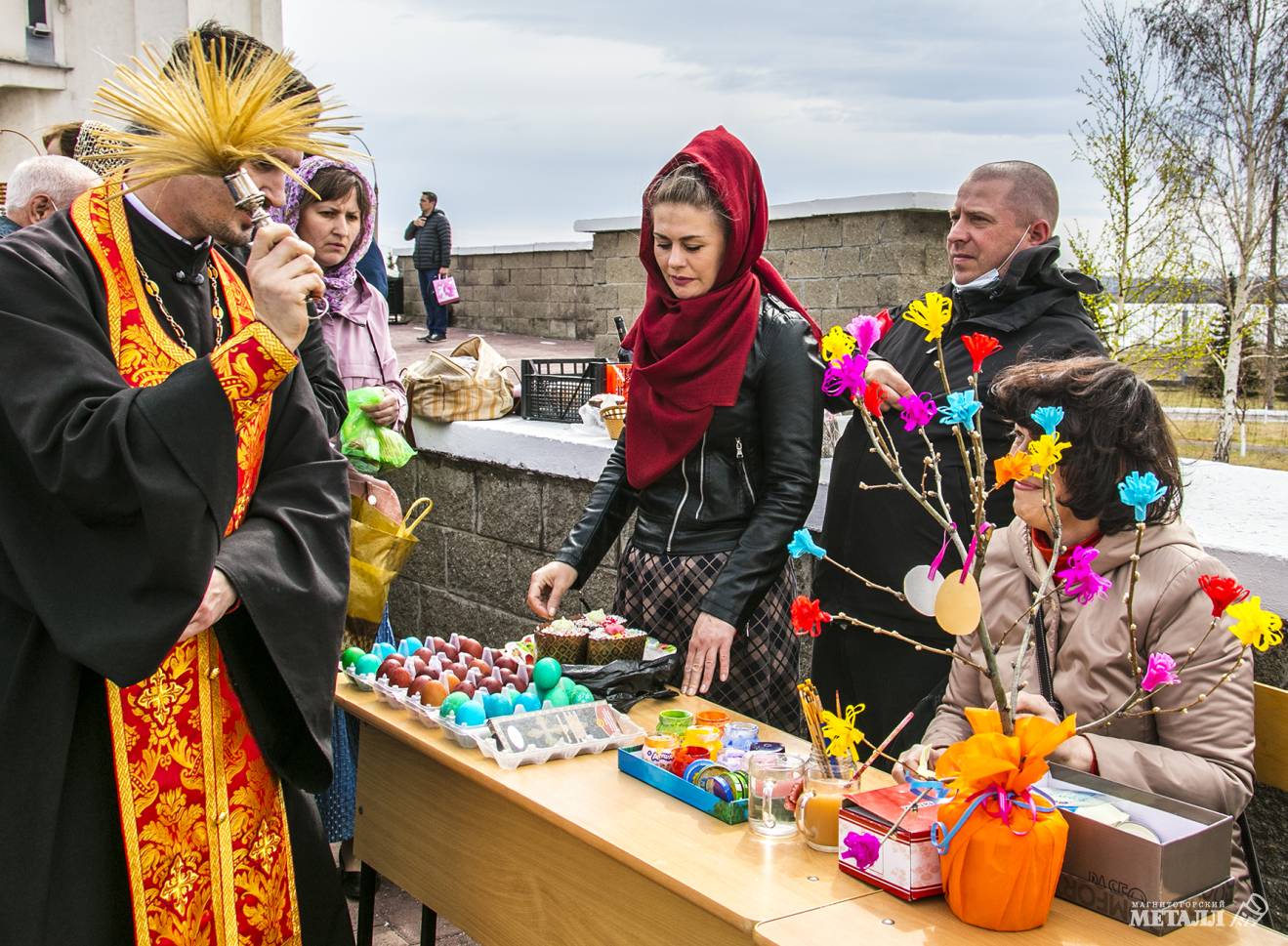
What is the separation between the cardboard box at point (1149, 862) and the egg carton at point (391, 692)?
1.40 metres

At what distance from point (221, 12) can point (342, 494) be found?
1391cm

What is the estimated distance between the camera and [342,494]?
252 centimetres

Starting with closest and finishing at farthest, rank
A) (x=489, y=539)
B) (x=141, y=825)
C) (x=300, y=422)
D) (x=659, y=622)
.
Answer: (x=141, y=825) → (x=300, y=422) → (x=659, y=622) → (x=489, y=539)

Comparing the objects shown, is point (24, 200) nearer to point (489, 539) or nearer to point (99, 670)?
point (489, 539)

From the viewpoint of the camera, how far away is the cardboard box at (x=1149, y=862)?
5.43ft

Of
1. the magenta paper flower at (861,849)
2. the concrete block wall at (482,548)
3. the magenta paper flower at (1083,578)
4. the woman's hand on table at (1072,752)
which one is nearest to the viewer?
the magenta paper flower at (1083,578)

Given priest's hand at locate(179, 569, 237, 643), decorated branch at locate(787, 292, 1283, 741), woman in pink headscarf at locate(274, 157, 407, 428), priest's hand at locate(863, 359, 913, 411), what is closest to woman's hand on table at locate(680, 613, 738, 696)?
priest's hand at locate(863, 359, 913, 411)

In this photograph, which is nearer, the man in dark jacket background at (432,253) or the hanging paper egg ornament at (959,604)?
the hanging paper egg ornament at (959,604)

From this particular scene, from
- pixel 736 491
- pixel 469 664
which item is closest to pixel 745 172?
pixel 736 491

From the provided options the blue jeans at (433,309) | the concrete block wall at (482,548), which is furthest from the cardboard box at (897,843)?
the blue jeans at (433,309)

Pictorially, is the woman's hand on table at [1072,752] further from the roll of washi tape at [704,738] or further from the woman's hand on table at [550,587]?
the woman's hand on table at [550,587]

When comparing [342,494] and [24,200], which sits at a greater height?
[24,200]

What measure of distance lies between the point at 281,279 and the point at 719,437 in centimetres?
118

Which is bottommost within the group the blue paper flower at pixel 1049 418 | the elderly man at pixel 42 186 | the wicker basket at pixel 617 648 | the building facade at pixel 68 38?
the wicker basket at pixel 617 648
